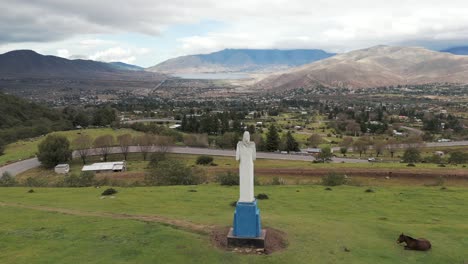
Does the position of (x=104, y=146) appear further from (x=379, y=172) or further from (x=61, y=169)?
(x=379, y=172)

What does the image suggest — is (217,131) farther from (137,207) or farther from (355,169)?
(137,207)

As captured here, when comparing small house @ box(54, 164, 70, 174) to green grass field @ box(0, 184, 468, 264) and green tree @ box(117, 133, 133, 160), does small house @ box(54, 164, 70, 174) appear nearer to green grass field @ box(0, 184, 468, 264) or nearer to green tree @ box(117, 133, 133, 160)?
green tree @ box(117, 133, 133, 160)

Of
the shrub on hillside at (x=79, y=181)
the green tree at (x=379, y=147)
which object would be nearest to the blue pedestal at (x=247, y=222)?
the shrub on hillside at (x=79, y=181)

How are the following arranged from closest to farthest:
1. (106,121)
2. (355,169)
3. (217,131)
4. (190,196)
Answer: (190,196), (355,169), (217,131), (106,121)

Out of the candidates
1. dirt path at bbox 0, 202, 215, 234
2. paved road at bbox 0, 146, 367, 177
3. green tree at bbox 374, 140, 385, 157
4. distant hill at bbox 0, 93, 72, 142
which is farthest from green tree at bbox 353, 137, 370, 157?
distant hill at bbox 0, 93, 72, 142

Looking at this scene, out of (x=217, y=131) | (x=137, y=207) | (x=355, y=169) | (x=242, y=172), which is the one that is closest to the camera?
(x=242, y=172)

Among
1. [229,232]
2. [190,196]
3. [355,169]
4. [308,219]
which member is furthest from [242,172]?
[355,169]

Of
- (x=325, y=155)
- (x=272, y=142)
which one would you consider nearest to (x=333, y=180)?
(x=325, y=155)
